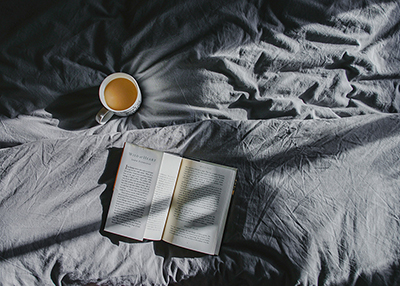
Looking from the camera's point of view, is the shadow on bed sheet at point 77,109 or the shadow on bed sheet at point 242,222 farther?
the shadow on bed sheet at point 77,109

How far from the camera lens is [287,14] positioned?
0.71 m

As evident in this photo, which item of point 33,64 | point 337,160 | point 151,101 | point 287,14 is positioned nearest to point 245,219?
point 337,160

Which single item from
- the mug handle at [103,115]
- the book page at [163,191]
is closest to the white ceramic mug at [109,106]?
the mug handle at [103,115]

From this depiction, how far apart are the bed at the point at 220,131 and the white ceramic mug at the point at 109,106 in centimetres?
3

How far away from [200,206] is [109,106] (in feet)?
1.12

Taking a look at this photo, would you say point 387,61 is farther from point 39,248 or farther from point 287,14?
point 39,248

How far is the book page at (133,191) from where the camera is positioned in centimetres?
66

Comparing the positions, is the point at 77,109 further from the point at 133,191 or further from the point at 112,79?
the point at 133,191

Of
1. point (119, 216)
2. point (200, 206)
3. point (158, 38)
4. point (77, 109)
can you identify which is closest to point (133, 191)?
point (119, 216)

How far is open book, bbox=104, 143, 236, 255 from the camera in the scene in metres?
0.66

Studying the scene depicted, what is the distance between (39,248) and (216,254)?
0.41 metres

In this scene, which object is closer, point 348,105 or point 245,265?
point 245,265

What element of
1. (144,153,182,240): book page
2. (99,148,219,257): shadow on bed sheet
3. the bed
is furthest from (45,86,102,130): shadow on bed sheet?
(144,153,182,240): book page

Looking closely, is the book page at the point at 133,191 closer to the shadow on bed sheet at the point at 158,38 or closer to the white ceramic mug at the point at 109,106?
the white ceramic mug at the point at 109,106
